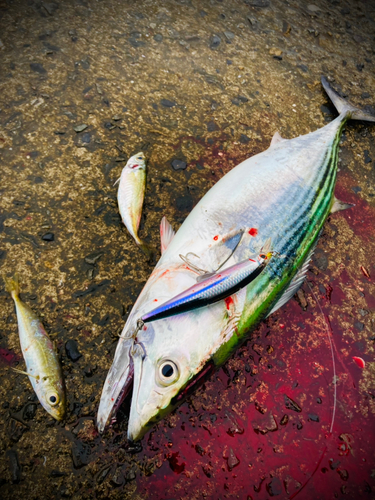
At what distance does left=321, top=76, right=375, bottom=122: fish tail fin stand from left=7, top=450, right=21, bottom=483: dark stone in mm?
4014

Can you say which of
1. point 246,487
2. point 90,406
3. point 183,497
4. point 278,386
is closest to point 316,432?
point 278,386

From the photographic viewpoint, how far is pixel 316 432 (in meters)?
2.24

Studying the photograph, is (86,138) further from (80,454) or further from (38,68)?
(80,454)

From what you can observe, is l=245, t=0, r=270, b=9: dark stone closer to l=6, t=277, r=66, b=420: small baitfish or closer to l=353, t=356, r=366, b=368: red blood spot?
l=353, t=356, r=366, b=368: red blood spot

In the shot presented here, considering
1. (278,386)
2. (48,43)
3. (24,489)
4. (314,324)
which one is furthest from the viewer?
(48,43)

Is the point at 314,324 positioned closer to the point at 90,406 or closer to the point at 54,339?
the point at 90,406

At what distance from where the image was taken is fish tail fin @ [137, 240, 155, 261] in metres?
2.50

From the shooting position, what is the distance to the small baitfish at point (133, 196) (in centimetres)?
252

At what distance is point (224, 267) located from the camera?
6.83ft

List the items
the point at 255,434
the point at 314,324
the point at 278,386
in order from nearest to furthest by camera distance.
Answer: the point at 255,434 < the point at 278,386 < the point at 314,324

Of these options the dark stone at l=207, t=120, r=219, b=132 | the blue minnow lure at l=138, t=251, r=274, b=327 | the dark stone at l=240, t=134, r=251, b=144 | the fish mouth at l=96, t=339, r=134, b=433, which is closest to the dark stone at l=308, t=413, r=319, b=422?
the blue minnow lure at l=138, t=251, r=274, b=327

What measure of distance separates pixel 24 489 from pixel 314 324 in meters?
2.16

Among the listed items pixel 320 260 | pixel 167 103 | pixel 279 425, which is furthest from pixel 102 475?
pixel 167 103

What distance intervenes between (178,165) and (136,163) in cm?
45
